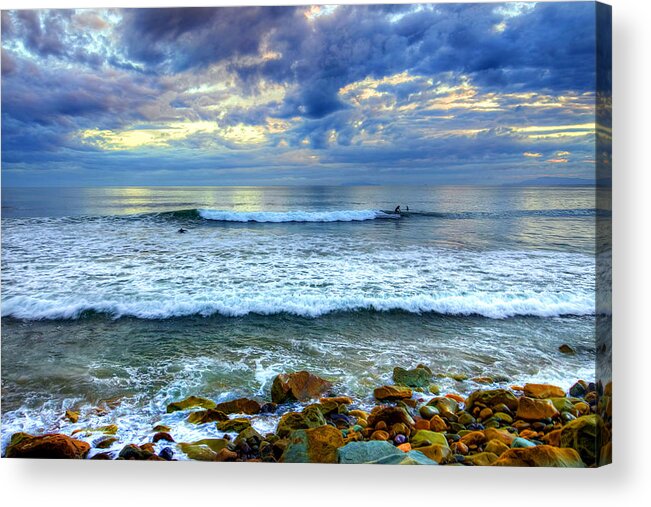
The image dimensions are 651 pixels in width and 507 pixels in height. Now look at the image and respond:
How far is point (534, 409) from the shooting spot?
3.01 m

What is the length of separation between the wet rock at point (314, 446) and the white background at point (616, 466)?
81 millimetres

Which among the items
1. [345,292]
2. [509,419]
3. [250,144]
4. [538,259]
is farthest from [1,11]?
[538,259]

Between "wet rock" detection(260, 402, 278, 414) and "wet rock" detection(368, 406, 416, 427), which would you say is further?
"wet rock" detection(260, 402, 278, 414)

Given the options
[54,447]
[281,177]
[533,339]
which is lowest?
[54,447]

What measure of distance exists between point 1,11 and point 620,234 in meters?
4.94

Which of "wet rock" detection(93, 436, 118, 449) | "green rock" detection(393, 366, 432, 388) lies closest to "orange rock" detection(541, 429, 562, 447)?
"green rock" detection(393, 366, 432, 388)

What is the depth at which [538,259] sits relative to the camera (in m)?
4.72

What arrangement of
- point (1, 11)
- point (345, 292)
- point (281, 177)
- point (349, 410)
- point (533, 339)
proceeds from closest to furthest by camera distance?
point (349, 410)
point (1, 11)
point (533, 339)
point (345, 292)
point (281, 177)

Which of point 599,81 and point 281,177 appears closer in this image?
point 599,81

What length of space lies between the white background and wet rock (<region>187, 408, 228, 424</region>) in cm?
29

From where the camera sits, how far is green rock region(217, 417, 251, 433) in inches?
121

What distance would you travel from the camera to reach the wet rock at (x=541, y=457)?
2.86 m

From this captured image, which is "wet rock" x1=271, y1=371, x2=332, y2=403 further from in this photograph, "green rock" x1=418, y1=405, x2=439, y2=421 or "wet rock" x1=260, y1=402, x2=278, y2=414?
"green rock" x1=418, y1=405, x2=439, y2=421

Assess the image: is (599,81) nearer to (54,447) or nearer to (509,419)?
(509,419)
